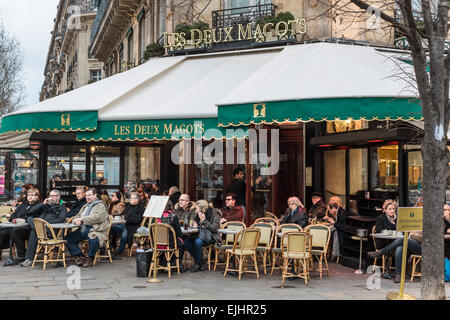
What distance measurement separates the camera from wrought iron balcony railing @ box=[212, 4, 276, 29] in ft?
44.5

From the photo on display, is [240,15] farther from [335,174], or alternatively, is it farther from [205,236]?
[205,236]

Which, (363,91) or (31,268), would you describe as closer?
(363,91)

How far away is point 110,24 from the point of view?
77.0 feet

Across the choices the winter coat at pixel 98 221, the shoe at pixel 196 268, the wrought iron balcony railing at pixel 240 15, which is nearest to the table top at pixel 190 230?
the shoe at pixel 196 268

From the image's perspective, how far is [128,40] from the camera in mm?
22453

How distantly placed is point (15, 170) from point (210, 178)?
9812 millimetres

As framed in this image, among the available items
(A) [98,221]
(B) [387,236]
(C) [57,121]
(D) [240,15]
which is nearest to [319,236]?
(B) [387,236]

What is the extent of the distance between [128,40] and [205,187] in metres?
9.57

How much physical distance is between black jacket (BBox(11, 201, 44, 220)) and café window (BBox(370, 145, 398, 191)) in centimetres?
714

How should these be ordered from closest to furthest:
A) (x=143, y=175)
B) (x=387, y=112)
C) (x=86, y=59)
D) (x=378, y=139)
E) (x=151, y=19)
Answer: (x=387, y=112) → (x=378, y=139) → (x=143, y=175) → (x=151, y=19) → (x=86, y=59)

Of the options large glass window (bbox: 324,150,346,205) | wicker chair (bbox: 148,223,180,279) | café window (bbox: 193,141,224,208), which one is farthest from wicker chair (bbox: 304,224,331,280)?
café window (bbox: 193,141,224,208)

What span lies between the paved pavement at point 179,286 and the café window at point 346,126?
3.97 metres
